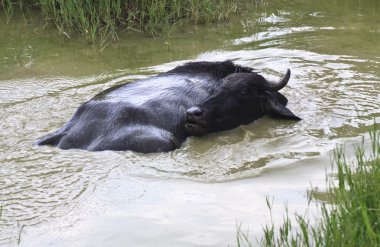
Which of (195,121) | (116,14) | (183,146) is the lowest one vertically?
(183,146)

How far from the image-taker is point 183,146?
521 centimetres

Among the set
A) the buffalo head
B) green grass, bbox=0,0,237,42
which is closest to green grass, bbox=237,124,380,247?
the buffalo head

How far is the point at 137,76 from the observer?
7078 mm

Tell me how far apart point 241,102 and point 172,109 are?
76 centimetres

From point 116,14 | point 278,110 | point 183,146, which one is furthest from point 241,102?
point 116,14

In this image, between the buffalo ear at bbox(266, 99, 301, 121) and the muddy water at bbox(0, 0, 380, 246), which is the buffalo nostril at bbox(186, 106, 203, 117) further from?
the buffalo ear at bbox(266, 99, 301, 121)

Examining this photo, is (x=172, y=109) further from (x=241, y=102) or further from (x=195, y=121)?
(x=241, y=102)

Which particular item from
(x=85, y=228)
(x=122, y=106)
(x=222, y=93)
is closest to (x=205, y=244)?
(x=85, y=228)

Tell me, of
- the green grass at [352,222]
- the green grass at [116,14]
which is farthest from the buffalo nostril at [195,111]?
the green grass at [116,14]

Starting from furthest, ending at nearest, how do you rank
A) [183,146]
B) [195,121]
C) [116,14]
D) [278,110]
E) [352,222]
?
[116,14] < [278,110] < [195,121] < [183,146] < [352,222]

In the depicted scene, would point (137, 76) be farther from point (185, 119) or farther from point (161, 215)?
point (161, 215)

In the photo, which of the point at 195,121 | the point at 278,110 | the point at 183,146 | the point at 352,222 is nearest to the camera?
the point at 352,222

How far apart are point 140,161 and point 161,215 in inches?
36.9

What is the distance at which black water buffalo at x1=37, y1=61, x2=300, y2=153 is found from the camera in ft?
16.5
